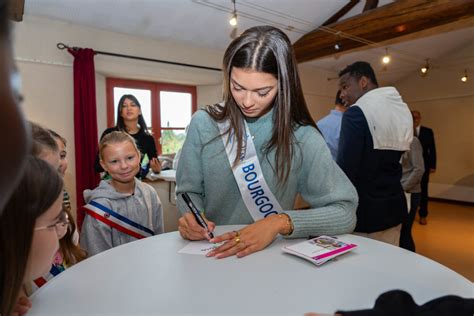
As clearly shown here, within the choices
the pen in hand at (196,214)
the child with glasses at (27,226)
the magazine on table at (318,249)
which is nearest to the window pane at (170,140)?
the pen in hand at (196,214)

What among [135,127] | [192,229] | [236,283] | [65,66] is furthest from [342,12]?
[236,283]

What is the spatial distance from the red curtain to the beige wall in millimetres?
6347

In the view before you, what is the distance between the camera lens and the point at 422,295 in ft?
2.15

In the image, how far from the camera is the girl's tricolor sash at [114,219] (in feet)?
4.70

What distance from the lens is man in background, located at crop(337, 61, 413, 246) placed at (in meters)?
1.76

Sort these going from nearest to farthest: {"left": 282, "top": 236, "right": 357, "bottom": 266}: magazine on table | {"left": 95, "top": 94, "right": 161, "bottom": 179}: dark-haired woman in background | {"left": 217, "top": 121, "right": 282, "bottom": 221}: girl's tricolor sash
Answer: {"left": 282, "top": 236, "right": 357, "bottom": 266}: magazine on table, {"left": 217, "top": 121, "right": 282, "bottom": 221}: girl's tricolor sash, {"left": 95, "top": 94, "right": 161, "bottom": 179}: dark-haired woman in background

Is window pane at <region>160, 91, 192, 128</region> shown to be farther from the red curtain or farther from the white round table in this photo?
the white round table

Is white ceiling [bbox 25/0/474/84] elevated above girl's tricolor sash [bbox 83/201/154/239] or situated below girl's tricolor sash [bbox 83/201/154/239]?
above

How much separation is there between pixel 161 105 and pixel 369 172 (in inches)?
125

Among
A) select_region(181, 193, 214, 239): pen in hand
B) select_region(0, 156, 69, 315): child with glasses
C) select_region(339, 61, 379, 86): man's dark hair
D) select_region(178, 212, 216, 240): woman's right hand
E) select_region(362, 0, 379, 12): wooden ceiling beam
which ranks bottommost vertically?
select_region(178, 212, 216, 240): woman's right hand

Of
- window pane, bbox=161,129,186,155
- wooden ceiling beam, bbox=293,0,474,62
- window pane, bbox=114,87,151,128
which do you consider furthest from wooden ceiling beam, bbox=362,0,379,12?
window pane, bbox=114,87,151,128

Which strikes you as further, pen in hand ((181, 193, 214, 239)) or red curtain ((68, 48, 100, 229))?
red curtain ((68, 48, 100, 229))

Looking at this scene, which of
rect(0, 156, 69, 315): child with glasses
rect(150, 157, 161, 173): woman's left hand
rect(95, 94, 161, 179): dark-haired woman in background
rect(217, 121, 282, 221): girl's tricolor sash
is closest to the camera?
rect(0, 156, 69, 315): child with glasses

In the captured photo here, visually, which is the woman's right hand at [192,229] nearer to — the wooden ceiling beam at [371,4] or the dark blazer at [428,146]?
the wooden ceiling beam at [371,4]
